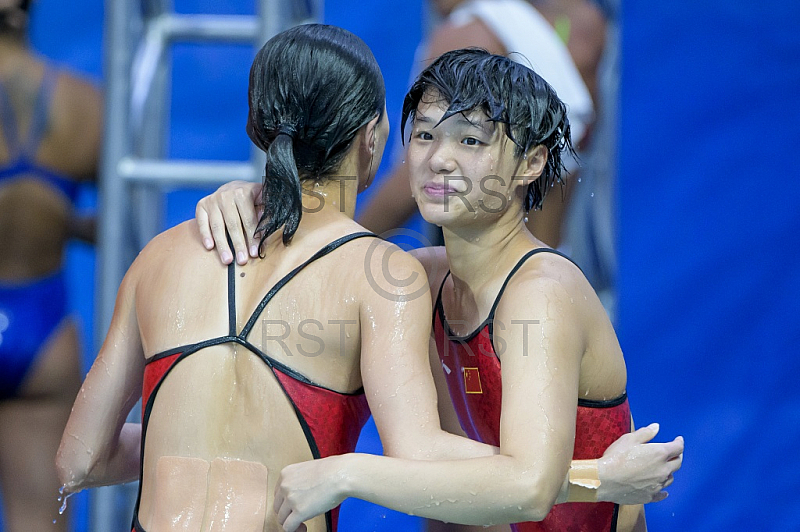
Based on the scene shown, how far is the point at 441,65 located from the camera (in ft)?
7.59

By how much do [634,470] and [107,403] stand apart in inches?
46.5

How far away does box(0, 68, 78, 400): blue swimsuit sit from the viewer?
4129 mm

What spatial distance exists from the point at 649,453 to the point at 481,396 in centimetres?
48

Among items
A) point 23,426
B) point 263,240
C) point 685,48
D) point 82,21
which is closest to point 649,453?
point 263,240

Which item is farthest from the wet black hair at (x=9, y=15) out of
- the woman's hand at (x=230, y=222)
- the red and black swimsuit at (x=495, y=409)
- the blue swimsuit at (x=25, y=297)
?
the red and black swimsuit at (x=495, y=409)

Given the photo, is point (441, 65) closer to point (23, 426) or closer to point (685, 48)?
point (23, 426)

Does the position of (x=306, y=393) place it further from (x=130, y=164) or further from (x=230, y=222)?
(x=130, y=164)

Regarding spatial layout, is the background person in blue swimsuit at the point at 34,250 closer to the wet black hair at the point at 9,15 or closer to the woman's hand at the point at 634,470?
the wet black hair at the point at 9,15

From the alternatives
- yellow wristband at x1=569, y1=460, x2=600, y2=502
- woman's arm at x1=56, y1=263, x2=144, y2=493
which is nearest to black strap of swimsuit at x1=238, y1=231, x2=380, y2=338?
woman's arm at x1=56, y1=263, x2=144, y2=493

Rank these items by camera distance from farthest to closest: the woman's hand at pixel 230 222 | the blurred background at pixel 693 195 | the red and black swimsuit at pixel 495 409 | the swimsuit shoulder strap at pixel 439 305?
the blurred background at pixel 693 195
the swimsuit shoulder strap at pixel 439 305
the red and black swimsuit at pixel 495 409
the woman's hand at pixel 230 222

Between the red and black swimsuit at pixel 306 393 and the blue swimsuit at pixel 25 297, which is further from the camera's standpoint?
the blue swimsuit at pixel 25 297

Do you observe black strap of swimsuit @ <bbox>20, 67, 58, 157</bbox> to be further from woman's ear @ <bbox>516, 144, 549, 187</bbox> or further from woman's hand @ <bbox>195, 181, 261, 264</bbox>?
woman's ear @ <bbox>516, 144, 549, 187</bbox>

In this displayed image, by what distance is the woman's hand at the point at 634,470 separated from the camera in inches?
79.5

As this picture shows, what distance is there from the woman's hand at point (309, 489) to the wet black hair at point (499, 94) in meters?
0.84
